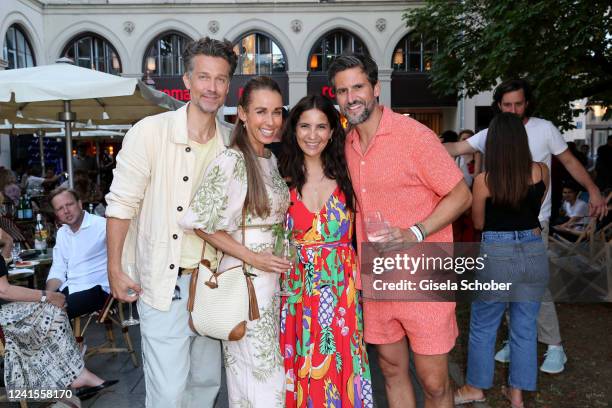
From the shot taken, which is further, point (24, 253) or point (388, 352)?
point (24, 253)

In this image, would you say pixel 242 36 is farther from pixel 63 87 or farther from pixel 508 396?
pixel 508 396

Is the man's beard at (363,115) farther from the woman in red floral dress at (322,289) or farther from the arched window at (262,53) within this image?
the arched window at (262,53)

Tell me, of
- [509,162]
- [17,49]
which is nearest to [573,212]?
[509,162]

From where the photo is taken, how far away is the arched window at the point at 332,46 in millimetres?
22578

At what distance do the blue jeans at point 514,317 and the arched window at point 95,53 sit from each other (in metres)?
21.9

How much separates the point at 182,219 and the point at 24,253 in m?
4.56

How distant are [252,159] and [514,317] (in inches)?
89.8

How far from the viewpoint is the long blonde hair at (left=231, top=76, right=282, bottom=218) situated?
2.55m

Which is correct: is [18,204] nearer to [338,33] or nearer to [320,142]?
[320,142]

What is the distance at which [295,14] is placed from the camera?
22.0 meters

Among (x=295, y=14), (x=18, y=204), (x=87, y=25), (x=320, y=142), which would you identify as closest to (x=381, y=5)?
(x=295, y=14)

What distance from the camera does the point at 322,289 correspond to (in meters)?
2.94

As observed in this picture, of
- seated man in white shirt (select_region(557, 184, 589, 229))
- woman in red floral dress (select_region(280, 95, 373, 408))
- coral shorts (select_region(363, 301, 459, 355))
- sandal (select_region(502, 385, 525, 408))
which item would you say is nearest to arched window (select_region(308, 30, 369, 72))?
seated man in white shirt (select_region(557, 184, 589, 229))

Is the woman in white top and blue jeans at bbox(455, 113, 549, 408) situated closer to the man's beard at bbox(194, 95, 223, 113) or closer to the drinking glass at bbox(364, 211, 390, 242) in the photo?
the drinking glass at bbox(364, 211, 390, 242)
